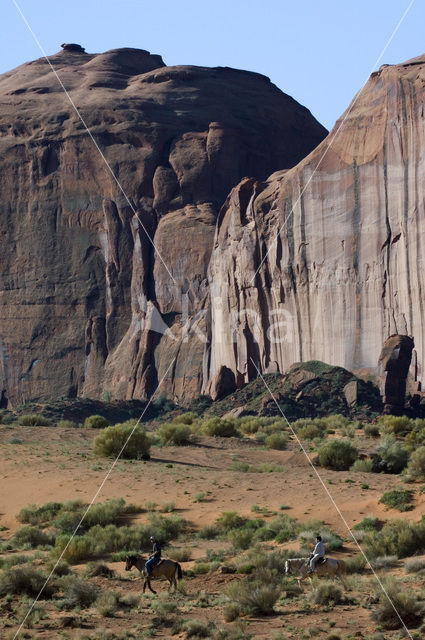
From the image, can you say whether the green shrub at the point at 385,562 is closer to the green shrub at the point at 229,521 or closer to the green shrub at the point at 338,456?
the green shrub at the point at 229,521

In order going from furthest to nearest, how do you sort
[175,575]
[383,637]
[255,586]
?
1. [175,575]
2. [255,586]
3. [383,637]

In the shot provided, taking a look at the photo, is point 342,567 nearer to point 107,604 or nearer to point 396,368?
point 107,604

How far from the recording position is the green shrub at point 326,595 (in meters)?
24.3

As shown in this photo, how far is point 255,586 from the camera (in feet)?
82.2

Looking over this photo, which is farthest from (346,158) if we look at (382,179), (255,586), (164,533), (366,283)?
(255,586)

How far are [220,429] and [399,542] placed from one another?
99.0 ft

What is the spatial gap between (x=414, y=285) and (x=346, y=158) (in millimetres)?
13730

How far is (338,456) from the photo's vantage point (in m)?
45.6

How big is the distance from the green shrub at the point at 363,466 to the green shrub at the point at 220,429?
1496cm

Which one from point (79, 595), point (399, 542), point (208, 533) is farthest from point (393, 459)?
point (79, 595)

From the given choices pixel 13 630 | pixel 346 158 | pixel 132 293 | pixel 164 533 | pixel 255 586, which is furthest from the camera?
pixel 132 293

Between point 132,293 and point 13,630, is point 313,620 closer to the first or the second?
point 13,630

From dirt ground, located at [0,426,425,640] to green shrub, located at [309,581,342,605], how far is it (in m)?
0.18

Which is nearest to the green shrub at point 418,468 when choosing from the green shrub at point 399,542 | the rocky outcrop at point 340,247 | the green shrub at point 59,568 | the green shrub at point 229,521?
the green shrub at point 229,521
